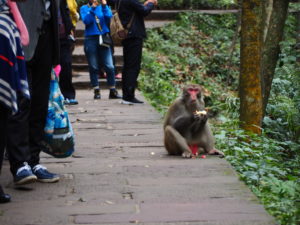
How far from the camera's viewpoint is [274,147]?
764 cm

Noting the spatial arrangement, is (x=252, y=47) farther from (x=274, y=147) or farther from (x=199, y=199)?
(x=199, y=199)

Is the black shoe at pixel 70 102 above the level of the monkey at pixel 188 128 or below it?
below

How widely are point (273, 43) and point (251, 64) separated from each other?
234cm

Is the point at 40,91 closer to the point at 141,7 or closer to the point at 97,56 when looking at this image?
the point at 141,7

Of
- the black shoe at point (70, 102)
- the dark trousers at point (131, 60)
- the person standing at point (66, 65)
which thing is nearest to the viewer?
the person standing at point (66, 65)

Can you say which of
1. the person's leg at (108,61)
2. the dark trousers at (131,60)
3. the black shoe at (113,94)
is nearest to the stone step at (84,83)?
the black shoe at (113,94)

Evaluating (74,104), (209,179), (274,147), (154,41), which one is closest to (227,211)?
(209,179)

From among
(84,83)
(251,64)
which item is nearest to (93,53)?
(84,83)

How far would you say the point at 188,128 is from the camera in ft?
23.6

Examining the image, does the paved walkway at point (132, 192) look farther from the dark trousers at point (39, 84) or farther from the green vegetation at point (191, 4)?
the green vegetation at point (191, 4)

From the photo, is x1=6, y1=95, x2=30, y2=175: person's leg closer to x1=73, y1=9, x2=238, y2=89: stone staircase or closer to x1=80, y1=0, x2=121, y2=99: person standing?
x1=80, y1=0, x2=121, y2=99: person standing

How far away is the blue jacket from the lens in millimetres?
11727

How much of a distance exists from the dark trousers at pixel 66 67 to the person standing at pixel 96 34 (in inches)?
36.9

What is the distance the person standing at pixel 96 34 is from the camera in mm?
11758
